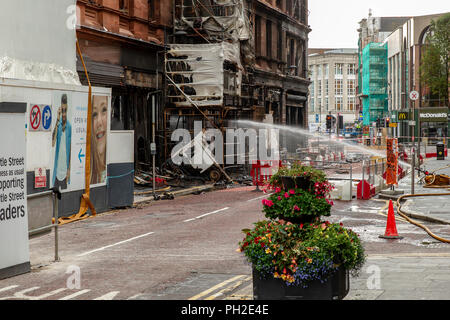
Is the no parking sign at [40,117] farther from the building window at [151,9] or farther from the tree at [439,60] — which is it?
the tree at [439,60]

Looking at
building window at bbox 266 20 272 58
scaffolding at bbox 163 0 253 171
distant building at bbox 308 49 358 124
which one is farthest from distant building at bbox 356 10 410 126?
scaffolding at bbox 163 0 253 171

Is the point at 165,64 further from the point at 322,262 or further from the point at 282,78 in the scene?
the point at 322,262

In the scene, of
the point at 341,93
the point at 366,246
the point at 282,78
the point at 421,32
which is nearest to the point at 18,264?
the point at 366,246

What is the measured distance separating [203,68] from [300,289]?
82.7 feet

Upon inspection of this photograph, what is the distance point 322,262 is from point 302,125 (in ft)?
163

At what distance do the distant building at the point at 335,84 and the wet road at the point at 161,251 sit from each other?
511 feet

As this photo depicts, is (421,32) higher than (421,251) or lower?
higher

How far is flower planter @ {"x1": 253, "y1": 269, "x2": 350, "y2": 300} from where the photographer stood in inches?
285

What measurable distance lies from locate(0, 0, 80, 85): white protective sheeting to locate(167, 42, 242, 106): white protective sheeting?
11.1 meters

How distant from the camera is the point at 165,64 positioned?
1228 inches

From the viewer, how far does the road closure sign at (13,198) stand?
1055 cm

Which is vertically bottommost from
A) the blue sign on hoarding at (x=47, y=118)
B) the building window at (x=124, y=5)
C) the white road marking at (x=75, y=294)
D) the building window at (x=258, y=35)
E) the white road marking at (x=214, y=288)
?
the white road marking at (x=75, y=294)

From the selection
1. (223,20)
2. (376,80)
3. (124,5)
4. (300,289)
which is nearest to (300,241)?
(300,289)

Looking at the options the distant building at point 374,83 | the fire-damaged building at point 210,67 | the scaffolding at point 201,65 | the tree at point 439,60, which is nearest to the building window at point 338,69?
Answer: the distant building at point 374,83
